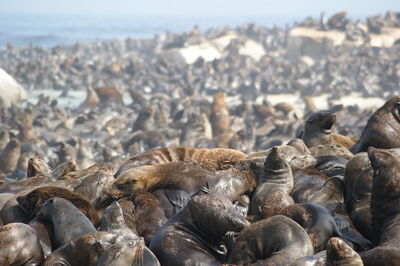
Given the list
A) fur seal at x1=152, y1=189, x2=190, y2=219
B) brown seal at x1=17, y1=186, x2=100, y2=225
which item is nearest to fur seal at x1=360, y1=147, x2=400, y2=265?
fur seal at x1=152, y1=189, x2=190, y2=219

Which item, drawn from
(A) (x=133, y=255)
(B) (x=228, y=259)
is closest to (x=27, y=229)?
(A) (x=133, y=255)

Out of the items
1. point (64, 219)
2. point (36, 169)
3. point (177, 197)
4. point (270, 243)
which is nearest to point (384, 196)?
point (270, 243)

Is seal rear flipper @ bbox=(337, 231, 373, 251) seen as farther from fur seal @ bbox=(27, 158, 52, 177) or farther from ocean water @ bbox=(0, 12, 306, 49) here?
ocean water @ bbox=(0, 12, 306, 49)

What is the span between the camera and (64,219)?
15.4 ft

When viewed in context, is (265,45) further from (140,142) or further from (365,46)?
(140,142)

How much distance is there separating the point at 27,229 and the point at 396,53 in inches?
1146

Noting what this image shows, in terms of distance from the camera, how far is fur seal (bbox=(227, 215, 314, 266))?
4051 mm

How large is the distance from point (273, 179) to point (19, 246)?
7.31 ft

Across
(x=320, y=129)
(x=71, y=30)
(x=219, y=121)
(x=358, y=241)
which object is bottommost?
(x=71, y=30)

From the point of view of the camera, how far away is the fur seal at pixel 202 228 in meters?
4.47

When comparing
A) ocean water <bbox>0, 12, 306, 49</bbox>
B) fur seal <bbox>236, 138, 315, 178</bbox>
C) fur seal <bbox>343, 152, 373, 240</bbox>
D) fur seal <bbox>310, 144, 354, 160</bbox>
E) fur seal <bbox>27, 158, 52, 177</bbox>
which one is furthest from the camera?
ocean water <bbox>0, 12, 306, 49</bbox>

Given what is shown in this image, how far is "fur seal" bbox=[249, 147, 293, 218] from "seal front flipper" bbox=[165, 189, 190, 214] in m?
0.54

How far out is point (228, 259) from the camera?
4.31 m

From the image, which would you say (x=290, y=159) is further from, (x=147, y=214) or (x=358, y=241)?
(x=358, y=241)
